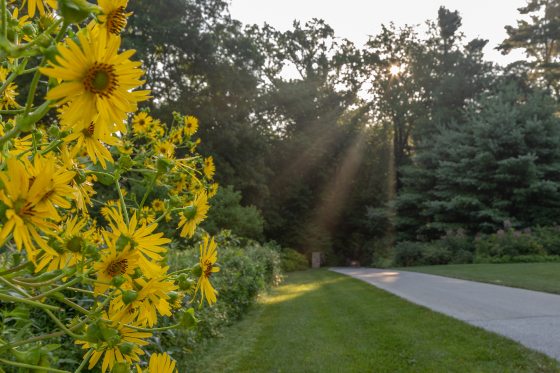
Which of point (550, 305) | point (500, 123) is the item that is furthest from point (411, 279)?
point (500, 123)

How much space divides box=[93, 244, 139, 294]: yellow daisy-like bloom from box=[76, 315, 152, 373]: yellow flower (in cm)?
7

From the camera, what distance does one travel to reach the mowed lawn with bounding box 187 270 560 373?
4131 millimetres

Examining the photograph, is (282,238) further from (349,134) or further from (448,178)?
(448,178)

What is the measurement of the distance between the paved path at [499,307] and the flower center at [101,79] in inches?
174

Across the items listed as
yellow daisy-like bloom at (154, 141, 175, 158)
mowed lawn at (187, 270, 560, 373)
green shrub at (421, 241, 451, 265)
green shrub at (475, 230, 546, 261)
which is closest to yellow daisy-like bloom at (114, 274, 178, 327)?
yellow daisy-like bloom at (154, 141, 175, 158)

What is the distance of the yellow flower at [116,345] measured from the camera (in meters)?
0.74

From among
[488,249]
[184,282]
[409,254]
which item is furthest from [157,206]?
[409,254]

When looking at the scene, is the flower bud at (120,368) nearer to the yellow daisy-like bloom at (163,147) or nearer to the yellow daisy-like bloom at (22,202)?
the yellow daisy-like bloom at (22,202)

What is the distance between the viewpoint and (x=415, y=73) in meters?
25.2

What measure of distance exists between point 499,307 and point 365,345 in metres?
2.36

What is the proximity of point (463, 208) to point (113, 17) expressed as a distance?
1809 cm

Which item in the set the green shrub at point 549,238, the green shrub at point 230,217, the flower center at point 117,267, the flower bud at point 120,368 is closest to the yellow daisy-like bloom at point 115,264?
the flower center at point 117,267

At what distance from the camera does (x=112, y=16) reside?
62 centimetres

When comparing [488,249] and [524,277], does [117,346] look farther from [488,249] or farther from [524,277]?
[488,249]
